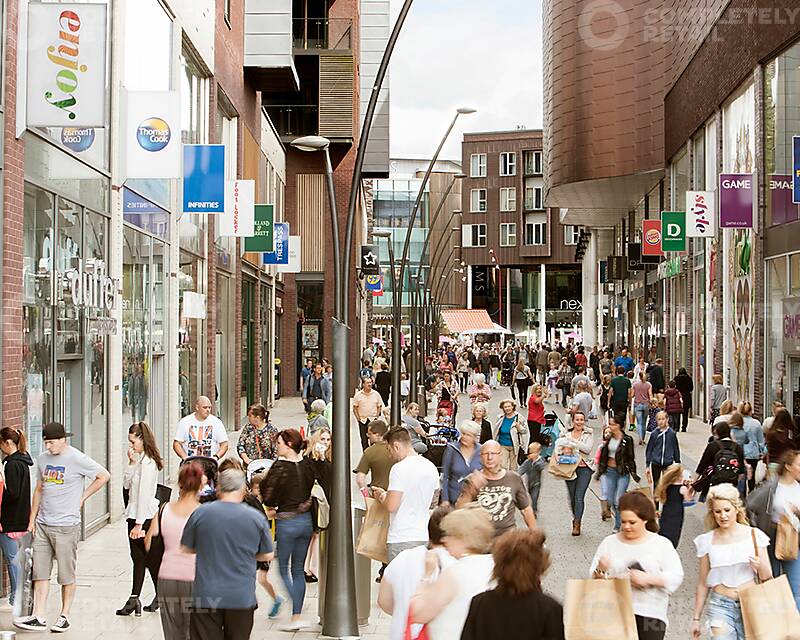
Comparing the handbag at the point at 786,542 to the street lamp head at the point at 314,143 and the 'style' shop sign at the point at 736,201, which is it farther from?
the 'style' shop sign at the point at 736,201

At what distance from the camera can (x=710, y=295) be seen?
32.2 meters

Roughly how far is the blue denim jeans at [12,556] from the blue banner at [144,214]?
718cm

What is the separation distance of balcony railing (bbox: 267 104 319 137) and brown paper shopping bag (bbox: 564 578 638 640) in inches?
1763

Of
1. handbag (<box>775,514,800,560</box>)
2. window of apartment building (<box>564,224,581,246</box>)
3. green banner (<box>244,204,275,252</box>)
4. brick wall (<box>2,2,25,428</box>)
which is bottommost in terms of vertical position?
handbag (<box>775,514,800,560</box>)

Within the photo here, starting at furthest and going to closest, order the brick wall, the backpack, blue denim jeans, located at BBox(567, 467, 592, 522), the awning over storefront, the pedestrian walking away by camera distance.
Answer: the awning over storefront, blue denim jeans, located at BBox(567, 467, 592, 522), the backpack, the brick wall, the pedestrian walking away

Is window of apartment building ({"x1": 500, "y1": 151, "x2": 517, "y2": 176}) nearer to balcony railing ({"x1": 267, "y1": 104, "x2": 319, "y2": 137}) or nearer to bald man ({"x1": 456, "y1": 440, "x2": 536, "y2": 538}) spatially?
balcony railing ({"x1": 267, "y1": 104, "x2": 319, "y2": 137})

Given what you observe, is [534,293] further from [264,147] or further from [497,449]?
[497,449]

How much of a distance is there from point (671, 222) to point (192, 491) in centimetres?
2583

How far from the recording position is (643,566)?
23.5 ft

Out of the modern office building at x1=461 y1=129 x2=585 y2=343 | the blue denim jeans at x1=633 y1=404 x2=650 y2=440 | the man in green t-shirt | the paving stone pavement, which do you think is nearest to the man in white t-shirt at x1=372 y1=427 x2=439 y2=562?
the paving stone pavement

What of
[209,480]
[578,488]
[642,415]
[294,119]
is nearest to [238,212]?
[642,415]

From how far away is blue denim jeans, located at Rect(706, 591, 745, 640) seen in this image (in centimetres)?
745

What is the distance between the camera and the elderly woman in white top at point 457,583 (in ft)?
19.3

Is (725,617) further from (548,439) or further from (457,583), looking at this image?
(548,439)
